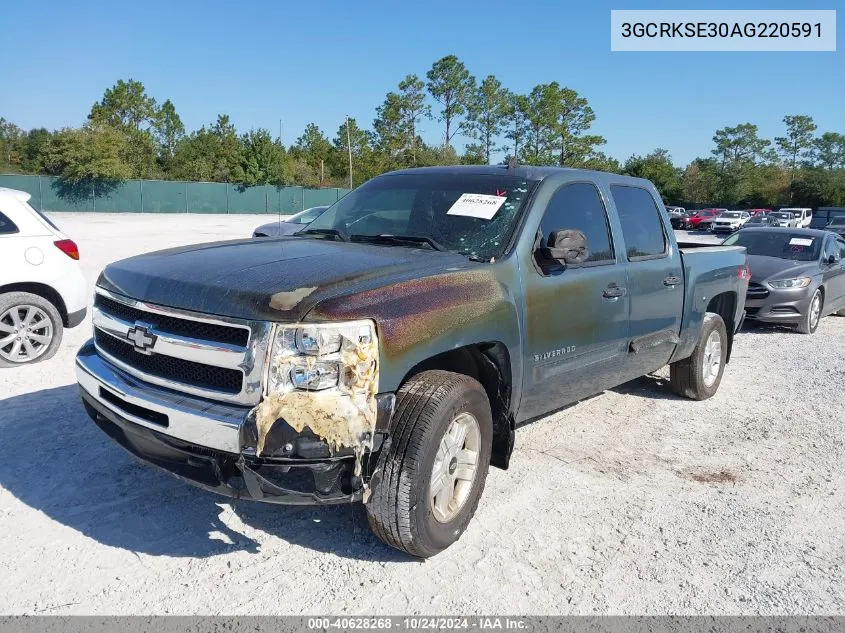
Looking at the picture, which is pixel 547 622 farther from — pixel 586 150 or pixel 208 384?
pixel 586 150

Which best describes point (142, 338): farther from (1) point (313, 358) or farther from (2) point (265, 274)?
(1) point (313, 358)

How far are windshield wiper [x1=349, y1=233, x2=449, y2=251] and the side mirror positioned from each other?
59cm

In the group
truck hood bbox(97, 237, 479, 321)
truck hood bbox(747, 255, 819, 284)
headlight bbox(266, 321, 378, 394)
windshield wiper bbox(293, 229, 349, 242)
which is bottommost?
truck hood bbox(747, 255, 819, 284)

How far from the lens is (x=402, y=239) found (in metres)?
3.95

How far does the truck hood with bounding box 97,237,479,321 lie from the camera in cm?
280

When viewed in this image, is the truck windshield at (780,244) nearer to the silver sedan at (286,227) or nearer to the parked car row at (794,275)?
the parked car row at (794,275)

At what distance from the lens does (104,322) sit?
3539mm

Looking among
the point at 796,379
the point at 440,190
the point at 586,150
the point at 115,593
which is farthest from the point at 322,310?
the point at 586,150

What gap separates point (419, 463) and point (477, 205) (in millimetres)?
1741

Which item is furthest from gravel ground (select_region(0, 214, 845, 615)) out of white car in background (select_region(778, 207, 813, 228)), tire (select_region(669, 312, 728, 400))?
white car in background (select_region(778, 207, 813, 228))

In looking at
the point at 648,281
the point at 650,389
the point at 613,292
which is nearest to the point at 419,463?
the point at 613,292

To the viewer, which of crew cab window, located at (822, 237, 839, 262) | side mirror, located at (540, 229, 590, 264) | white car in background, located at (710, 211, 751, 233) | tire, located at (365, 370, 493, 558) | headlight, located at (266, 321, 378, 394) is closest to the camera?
headlight, located at (266, 321, 378, 394)

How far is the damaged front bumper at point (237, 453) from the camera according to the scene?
8.91 ft

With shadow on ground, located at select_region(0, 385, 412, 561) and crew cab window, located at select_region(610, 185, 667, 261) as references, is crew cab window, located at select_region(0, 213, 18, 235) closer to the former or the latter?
shadow on ground, located at select_region(0, 385, 412, 561)
